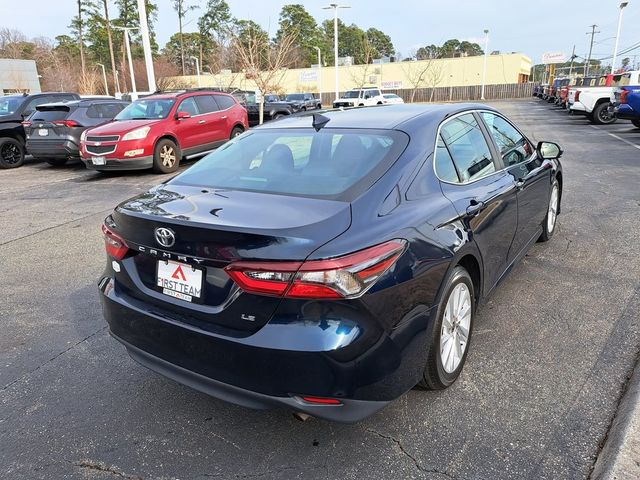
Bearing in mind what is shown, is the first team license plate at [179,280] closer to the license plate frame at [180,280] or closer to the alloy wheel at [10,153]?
the license plate frame at [180,280]

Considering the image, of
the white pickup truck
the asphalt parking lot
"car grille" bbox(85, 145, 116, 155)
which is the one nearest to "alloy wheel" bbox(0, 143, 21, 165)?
"car grille" bbox(85, 145, 116, 155)

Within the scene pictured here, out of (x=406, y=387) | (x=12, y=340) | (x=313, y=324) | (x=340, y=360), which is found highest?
(x=313, y=324)

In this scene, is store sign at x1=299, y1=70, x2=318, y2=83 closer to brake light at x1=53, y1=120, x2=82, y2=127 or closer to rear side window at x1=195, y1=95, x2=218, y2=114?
rear side window at x1=195, y1=95, x2=218, y2=114

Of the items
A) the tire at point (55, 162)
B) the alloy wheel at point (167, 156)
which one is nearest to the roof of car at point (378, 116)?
the alloy wheel at point (167, 156)

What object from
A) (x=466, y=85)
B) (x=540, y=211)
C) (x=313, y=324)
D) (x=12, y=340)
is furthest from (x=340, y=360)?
(x=466, y=85)

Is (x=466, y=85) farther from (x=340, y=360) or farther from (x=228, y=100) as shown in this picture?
(x=340, y=360)

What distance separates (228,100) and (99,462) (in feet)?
38.1

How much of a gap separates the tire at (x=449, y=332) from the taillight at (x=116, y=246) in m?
1.65

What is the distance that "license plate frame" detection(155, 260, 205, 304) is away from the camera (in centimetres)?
228

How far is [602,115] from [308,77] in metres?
48.3

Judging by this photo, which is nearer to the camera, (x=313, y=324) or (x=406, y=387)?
(x=313, y=324)

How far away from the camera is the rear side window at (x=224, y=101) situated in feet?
41.2

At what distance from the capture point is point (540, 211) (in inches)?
178

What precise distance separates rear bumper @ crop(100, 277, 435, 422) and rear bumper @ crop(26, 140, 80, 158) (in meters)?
10.9
